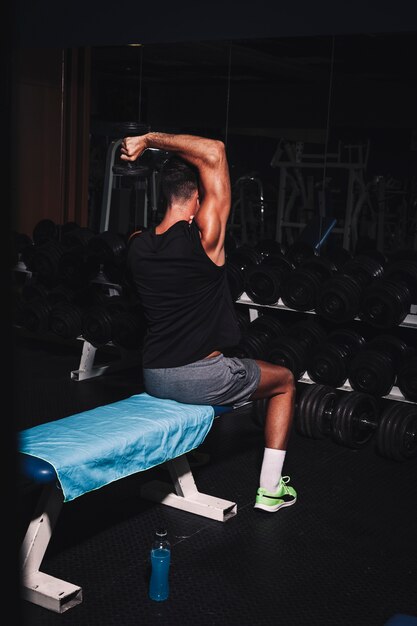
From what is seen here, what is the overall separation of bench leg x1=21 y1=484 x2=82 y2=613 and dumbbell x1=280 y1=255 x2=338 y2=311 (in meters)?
1.95

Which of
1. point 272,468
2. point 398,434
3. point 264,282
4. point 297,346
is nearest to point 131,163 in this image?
point 264,282

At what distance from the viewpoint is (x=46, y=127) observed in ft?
19.7

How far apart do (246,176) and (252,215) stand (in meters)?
0.28

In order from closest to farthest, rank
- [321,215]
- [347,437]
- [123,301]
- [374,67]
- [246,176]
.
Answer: [347,437]
[123,301]
[374,67]
[321,215]
[246,176]

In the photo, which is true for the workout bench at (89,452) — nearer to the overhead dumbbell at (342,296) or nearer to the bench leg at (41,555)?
the bench leg at (41,555)

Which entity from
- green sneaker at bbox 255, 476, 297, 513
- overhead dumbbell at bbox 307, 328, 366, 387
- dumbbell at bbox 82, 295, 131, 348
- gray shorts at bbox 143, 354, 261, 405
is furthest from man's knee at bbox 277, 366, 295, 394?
dumbbell at bbox 82, 295, 131, 348

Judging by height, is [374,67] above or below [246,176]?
above

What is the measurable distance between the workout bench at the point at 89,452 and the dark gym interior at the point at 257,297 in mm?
99

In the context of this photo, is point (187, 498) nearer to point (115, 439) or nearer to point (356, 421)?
point (115, 439)

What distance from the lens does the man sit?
225cm

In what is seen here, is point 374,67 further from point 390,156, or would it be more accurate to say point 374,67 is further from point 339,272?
point 339,272

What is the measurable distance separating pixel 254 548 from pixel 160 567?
1.61 ft

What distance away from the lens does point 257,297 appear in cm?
384

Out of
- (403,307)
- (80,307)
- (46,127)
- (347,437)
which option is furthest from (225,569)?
(46,127)
